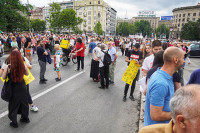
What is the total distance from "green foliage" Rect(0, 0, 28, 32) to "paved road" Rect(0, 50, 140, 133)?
1967 cm

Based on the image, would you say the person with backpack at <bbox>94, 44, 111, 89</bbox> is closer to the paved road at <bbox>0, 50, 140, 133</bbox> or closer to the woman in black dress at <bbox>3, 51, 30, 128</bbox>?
the paved road at <bbox>0, 50, 140, 133</bbox>

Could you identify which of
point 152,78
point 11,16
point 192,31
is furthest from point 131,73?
point 192,31

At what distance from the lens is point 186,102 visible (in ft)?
3.46

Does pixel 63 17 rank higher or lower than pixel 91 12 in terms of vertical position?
lower

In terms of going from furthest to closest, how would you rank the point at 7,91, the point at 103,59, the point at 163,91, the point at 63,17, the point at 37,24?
1. the point at 37,24
2. the point at 63,17
3. the point at 103,59
4. the point at 7,91
5. the point at 163,91

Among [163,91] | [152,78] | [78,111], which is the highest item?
[152,78]

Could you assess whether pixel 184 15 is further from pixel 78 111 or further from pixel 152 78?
pixel 152 78

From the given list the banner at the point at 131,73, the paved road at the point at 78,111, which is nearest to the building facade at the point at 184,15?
the banner at the point at 131,73

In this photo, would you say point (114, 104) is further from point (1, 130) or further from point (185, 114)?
point (185, 114)

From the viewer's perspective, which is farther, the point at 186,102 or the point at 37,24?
the point at 37,24

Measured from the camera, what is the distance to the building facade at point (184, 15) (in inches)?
3543

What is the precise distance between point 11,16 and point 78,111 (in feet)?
80.3

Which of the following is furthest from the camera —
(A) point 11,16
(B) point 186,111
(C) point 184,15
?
(C) point 184,15

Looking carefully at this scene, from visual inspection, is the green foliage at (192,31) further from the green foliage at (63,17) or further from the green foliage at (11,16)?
the green foliage at (11,16)
